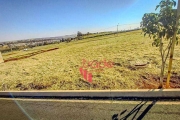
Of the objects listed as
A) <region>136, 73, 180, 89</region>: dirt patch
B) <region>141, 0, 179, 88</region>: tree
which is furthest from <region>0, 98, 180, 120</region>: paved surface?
<region>141, 0, 179, 88</region>: tree

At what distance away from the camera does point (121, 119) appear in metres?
3.25

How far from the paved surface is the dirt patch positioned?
113 cm

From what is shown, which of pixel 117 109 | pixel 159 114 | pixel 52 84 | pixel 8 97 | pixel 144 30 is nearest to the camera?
pixel 159 114

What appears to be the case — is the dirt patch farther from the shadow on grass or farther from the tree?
the tree

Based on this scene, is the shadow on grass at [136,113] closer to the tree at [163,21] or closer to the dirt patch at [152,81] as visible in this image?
the dirt patch at [152,81]

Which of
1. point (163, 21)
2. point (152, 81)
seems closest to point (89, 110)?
point (152, 81)

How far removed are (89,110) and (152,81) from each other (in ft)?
8.32

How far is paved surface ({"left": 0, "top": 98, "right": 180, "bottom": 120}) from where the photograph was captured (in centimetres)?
329

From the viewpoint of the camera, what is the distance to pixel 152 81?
5.14m

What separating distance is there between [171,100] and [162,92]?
0.86 feet

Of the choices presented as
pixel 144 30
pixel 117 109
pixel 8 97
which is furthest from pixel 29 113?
pixel 144 30

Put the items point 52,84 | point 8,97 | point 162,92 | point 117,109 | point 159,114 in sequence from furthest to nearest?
point 52,84
point 8,97
point 162,92
point 117,109
point 159,114

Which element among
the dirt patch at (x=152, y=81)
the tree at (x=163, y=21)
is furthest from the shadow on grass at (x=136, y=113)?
the tree at (x=163, y=21)

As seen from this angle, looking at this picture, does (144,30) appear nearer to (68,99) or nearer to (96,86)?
(96,86)
